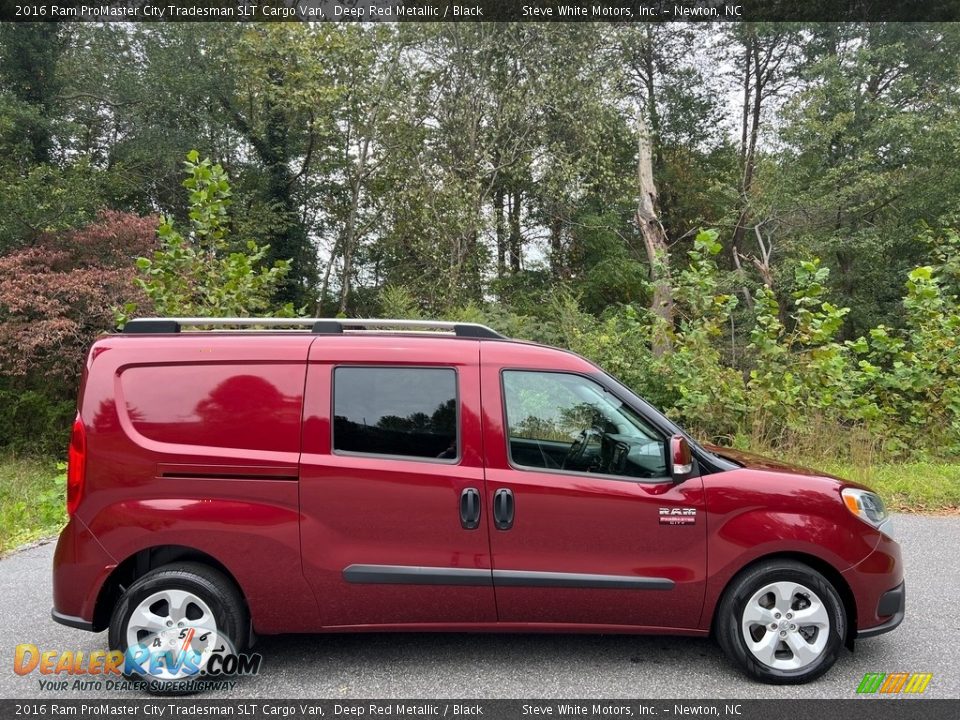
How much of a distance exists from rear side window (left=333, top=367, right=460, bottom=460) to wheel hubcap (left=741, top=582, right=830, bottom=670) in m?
1.74

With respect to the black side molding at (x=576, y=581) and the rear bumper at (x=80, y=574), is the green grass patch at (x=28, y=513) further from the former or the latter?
the black side molding at (x=576, y=581)

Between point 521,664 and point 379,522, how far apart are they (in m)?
1.11

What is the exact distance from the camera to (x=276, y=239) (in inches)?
859

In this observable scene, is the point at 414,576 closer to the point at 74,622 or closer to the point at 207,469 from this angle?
the point at 207,469

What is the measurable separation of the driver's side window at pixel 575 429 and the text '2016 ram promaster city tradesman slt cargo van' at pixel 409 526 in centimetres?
2

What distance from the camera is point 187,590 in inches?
134

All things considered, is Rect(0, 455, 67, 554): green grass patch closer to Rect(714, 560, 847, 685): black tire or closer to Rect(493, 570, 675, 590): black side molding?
Rect(493, 570, 675, 590): black side molding

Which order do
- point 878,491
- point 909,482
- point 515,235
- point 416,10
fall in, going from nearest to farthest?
1. point 878,491
2. point 909,482
3. point 416,10
4. point 515,235

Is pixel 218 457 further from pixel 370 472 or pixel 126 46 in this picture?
pixel 126 46

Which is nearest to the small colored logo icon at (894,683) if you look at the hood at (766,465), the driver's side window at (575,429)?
the hood at (766,465)

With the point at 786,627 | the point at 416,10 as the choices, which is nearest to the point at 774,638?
the point at 786,627

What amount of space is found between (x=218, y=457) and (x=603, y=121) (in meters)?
16.8

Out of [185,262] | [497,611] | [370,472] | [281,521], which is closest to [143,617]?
[281,521]

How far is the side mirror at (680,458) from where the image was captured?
342 centimetres
